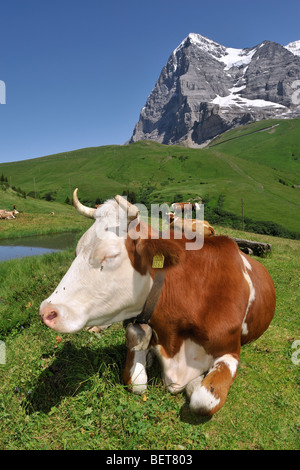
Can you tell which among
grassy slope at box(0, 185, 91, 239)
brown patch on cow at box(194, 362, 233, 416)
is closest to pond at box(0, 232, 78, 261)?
grassy slope at box(0, 185, 91, 239)

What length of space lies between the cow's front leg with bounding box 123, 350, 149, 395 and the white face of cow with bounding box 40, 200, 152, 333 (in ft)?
2.56

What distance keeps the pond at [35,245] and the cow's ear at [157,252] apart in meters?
14.7

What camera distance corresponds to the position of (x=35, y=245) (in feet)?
66.0

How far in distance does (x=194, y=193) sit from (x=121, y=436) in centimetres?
8548

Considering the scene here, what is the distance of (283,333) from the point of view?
205 inches

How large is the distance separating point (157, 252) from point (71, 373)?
85.6 inches

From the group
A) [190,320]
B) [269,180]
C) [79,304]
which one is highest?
[269,180]

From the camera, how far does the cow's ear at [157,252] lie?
2.76 m

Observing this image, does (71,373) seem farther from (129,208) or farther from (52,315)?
(129,208)

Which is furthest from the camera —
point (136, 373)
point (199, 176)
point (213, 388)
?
point (199, 176)

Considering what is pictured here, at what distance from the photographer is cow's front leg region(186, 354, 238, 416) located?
2672 mm

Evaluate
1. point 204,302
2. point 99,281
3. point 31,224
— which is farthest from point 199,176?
point 99,281

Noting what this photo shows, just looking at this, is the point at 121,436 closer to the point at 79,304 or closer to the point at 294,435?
the point at 79,304
